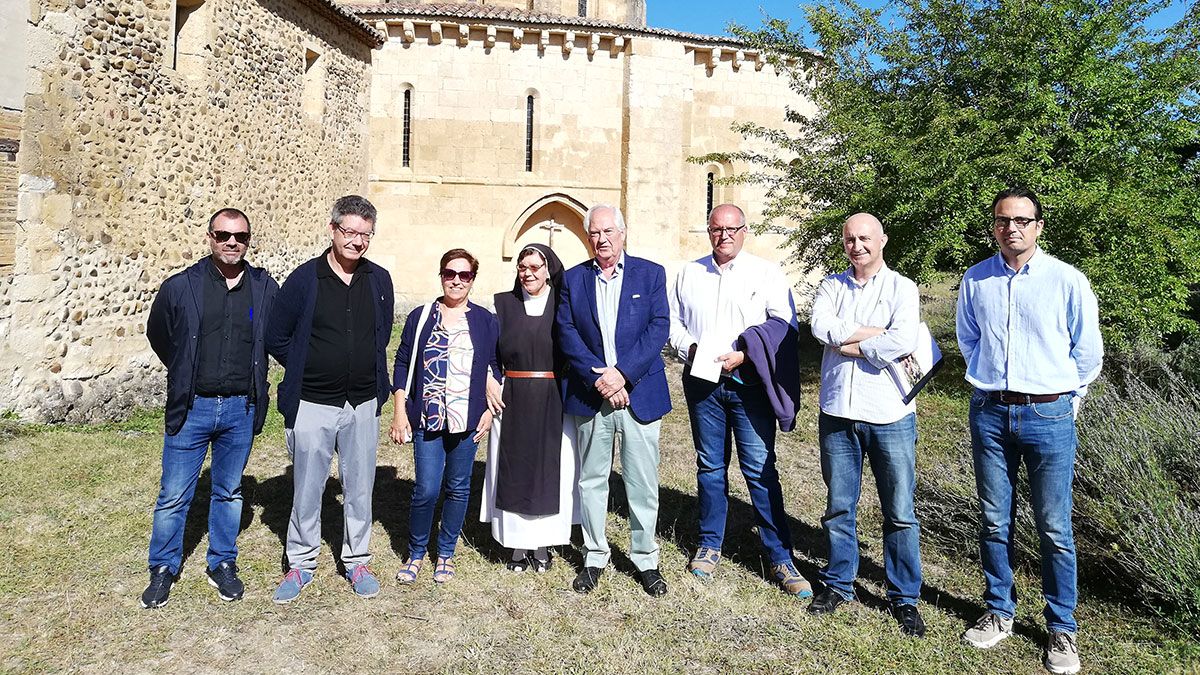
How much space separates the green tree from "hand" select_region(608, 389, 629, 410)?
5.68 meters

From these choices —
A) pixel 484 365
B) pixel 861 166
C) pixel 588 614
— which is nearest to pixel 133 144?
pixel 484 365

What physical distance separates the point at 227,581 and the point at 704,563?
249 cm

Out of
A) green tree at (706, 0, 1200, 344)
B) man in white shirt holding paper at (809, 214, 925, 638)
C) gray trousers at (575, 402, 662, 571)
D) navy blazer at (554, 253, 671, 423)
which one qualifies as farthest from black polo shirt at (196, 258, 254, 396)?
green tree at (706, 0, 1200, 344)

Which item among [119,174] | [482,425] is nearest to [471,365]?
[482,425]

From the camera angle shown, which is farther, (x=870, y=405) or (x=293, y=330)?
(x=293, y=330)

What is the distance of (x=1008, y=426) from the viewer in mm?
3180

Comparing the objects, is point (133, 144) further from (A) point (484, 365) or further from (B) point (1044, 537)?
(B) point (1044, 537)

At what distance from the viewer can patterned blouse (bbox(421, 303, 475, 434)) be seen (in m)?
3.80

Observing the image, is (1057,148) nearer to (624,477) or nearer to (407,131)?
(624,477)

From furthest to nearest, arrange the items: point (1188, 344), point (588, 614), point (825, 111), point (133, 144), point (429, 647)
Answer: point (825, 111) → point (1188, 344) → point (133, 144) → point (588, 614) → point (429, 647)

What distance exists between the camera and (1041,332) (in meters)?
→ 3.13

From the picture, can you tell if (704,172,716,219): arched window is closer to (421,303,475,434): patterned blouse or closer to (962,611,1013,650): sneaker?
(421,303,475,434): patterned blouse

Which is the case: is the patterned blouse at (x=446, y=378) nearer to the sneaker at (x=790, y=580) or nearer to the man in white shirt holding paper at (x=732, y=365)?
the man in white shirt holding paper at (x=732, y=365)

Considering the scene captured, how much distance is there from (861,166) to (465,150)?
845 cm
